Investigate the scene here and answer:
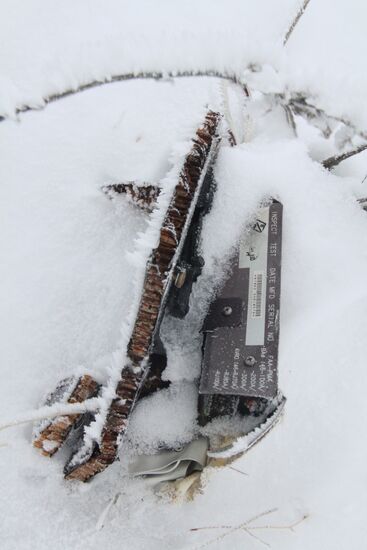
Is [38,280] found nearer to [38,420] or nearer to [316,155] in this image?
[38,420]

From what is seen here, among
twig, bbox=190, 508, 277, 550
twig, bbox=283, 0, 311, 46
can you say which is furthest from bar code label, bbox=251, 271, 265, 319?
twig, bbox=283, 0, 311, 46

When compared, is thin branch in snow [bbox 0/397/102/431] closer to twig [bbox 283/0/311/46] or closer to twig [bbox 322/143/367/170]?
twig [bbox 322/143/367/170]

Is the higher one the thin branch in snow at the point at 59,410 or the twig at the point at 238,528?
the thin branch in snow at the point at 59,410

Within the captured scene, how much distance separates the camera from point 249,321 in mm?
1156

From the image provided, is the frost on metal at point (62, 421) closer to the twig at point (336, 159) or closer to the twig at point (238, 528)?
the twig at point (238, 528)

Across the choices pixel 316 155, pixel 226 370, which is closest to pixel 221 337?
pixel 226 370

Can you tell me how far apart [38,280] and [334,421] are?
85 centimetres

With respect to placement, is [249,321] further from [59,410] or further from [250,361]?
[59,410]

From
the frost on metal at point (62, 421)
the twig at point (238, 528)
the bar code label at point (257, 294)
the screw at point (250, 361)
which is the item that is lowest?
the twig at point (238, 528)

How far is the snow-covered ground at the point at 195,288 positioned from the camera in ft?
3.99

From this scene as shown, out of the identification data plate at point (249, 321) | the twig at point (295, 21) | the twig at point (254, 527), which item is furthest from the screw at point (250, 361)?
the twig at point (295, 21)

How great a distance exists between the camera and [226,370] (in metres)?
1.10

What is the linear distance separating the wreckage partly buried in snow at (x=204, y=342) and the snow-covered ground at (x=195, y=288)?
2.1 inches

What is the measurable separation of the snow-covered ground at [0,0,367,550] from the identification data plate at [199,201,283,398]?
5 centimetres
